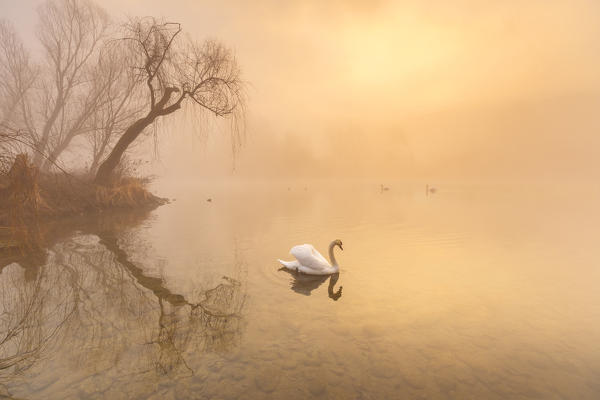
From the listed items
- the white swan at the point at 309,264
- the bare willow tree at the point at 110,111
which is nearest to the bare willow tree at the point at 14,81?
the bare willow tree at the point at 110,111

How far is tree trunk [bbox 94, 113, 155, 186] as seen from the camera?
17891 mm

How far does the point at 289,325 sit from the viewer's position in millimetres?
5699

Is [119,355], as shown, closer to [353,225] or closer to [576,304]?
[576,304]

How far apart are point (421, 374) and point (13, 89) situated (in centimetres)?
2892

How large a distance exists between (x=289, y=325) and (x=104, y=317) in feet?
11.0

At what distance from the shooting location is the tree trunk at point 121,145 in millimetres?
17891

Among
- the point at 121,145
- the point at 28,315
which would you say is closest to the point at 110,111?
the point at 121,145

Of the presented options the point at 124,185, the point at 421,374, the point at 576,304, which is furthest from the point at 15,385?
the point at 124,185

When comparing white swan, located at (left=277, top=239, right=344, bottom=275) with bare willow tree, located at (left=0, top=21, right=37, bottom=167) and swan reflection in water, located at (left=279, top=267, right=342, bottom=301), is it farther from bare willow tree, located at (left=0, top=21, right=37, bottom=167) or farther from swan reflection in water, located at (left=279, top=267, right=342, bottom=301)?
bare willow tree, located at (left=0, top=21, right=37, bottom=167)

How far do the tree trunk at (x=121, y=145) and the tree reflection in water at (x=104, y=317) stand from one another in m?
10.9

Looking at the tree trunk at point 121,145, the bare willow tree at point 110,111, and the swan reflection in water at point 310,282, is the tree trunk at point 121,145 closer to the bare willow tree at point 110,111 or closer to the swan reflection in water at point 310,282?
the bare willow tree at point 110,111

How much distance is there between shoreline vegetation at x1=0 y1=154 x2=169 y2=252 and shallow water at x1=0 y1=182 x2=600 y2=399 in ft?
5.59

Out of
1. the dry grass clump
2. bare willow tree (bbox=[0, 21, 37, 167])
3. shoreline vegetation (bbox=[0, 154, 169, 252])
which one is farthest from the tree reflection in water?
bare willow tree (bbox=[0, 21, 37, 167])

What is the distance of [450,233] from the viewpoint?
622 inches
